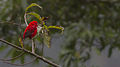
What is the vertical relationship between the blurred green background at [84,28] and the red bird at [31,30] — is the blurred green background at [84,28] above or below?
below

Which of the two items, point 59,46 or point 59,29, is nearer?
point 59,29

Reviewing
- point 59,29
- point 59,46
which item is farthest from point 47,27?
point 59,46

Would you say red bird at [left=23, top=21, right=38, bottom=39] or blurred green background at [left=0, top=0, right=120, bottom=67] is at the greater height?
red bird at [left=23, top=21, right=38, bottom=39]

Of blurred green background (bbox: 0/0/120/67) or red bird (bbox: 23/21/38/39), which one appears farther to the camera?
blurred green background (bbox: 0/0/120/67)

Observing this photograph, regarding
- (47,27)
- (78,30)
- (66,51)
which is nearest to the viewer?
(47,27)

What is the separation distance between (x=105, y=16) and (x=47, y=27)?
154cm

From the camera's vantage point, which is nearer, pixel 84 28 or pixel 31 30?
pixel 31 30

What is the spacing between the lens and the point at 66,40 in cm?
158

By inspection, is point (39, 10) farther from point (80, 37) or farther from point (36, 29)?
point (80, 37)

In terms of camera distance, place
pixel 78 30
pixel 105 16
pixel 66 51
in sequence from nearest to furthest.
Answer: pixel 66 51 → pixel 78 30 → pixel 105 16

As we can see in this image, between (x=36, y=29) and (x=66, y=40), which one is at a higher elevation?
(x=36, y=29)

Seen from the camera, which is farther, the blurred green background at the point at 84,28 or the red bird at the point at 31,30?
the blurred green background at the point at 84,28

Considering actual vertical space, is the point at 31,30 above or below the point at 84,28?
above

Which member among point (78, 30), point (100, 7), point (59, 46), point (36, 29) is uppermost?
point (36, 29)
